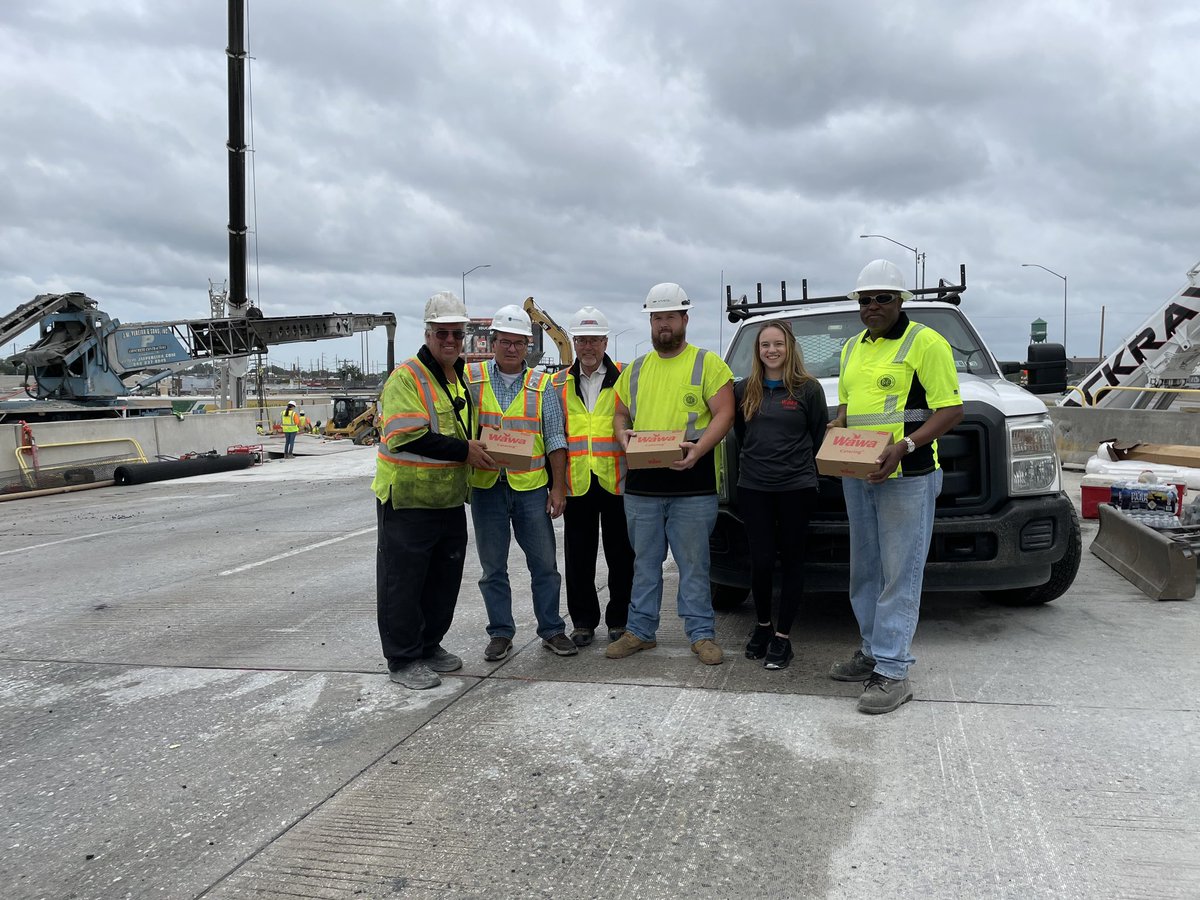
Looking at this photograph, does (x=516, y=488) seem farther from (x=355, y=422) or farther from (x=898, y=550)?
(x=355, y=422)

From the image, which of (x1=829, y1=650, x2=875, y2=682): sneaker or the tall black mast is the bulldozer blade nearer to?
(x1=829, y1=650, x2=875, y2=682): sneaker

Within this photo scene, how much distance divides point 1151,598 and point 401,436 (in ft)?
16.8

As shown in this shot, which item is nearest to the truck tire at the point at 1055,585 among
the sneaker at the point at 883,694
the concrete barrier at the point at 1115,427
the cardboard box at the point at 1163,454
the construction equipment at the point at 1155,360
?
the sneaker at the point at 883,694

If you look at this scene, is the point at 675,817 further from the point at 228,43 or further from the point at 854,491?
the point at 228,43

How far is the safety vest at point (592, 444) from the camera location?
5434 millimetres

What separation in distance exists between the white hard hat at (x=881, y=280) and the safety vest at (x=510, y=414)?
1840mm

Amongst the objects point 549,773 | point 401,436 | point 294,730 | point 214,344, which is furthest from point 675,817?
point 214,344

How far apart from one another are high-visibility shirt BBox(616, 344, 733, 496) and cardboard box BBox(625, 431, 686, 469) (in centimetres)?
13

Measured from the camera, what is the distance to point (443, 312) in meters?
4.93

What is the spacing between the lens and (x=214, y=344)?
94.8 ft

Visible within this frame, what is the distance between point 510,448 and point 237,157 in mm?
34541

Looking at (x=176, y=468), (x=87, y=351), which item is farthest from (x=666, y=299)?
(x=87, y=351)

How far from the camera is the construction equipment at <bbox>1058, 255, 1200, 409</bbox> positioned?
62.9 ft

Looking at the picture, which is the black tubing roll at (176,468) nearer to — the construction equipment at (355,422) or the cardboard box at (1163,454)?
the construction equipment at (355,422)
